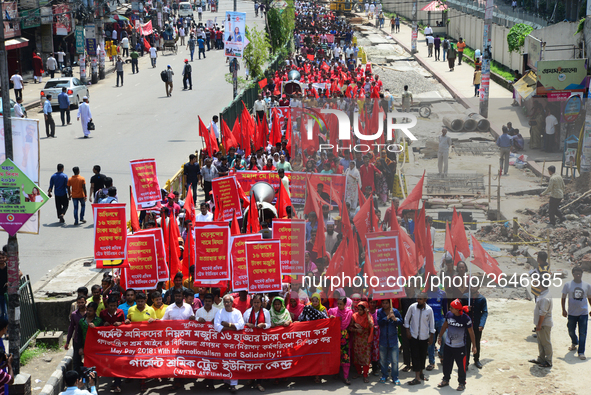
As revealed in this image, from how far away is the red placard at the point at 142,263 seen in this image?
10.1 meters

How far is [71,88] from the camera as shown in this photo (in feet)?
94.2

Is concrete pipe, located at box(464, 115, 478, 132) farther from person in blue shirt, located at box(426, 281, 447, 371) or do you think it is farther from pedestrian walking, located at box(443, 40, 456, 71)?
pedestrian walking, located at box(443, 40, 456, 71)

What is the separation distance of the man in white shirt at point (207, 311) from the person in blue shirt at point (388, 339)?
214 centimetres

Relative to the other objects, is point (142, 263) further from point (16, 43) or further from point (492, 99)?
point (16, 43)

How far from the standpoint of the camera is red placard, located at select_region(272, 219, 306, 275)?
10.5 m

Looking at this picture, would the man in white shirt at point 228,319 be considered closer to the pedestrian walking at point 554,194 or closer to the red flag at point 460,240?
the red flag at point 460,240

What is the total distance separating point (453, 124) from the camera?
22812mm

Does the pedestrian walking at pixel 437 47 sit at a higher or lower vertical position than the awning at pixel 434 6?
lower

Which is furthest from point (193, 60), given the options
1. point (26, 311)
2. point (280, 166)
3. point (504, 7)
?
point (26, 311)

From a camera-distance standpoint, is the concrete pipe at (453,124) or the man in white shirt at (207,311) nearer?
the man in white shirt at (207,311)

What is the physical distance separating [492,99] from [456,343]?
22.9m

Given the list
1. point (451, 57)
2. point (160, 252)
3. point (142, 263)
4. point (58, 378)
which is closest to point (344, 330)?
point (160, 252)

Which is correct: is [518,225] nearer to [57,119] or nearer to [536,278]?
[536,278]

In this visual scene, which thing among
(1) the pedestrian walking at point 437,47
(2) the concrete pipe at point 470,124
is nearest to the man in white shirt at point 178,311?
(2) the concrete pipe at point 470,124
